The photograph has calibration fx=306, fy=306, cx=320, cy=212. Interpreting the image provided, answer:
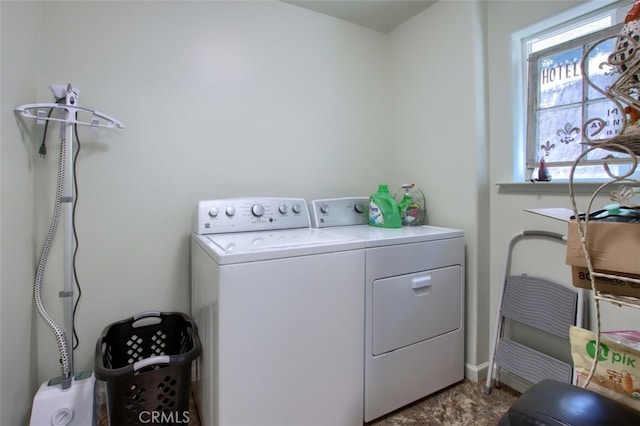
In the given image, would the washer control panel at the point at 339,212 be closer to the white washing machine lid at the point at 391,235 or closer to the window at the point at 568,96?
the white washing machine lid at the point at 391,235

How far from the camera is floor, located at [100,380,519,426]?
1.46 metres

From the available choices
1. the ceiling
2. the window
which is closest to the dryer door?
the window

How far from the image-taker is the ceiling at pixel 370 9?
1.94m

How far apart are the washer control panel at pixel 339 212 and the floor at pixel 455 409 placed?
104 centimetres

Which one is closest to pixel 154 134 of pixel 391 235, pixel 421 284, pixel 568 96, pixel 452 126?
pixel 391 235

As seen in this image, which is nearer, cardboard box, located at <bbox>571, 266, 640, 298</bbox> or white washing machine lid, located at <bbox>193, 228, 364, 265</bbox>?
cardboard box, located at <bbox>571, 266, 640, 298</bbox>

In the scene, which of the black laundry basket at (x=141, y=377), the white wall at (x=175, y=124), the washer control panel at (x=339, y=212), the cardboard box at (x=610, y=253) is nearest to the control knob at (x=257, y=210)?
the white wall at (x=175, y=124)

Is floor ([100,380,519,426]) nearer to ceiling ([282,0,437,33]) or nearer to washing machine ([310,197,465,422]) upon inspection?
washing machine ([310,197,465,422])

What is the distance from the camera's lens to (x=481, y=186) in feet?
5.82

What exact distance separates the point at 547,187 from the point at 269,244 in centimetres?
141

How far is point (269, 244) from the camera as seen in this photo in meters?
1.26

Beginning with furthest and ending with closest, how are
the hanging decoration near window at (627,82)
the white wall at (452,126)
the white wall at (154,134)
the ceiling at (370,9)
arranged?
the ceiling at (370,9) < the white wall at (452,126) < the white wall at (154,134) < the hanging decoration near window at (627,82)

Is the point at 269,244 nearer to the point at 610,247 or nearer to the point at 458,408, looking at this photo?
the point at 610,247

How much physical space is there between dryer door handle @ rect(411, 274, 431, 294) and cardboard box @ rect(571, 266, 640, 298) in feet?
2.60
